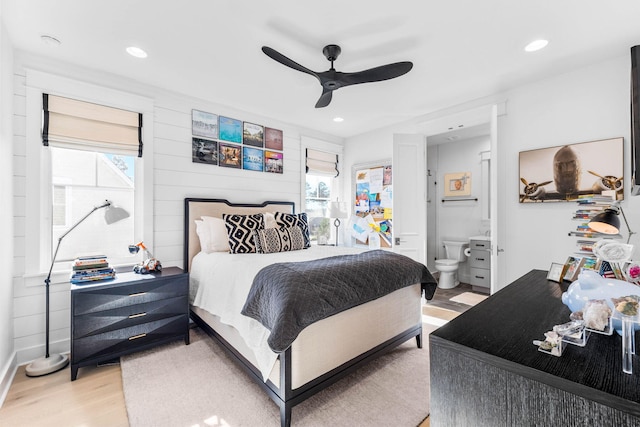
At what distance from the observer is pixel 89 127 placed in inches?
107

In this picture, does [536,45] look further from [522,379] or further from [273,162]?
[273,162]

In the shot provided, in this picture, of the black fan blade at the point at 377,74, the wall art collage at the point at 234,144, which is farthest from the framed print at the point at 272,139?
the black fan blade at the point at 377,74

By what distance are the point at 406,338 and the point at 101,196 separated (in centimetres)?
325

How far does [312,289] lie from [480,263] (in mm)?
3748

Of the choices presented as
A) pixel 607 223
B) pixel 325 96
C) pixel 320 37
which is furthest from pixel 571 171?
pixel 320 37

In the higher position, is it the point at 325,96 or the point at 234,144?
the point at 325,96

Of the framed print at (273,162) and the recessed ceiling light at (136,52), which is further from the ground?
the recessed ceiling light at (136,52)

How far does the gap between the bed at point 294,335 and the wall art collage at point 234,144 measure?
1.12 meters

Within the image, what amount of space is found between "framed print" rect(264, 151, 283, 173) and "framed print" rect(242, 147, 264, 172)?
0.21ft

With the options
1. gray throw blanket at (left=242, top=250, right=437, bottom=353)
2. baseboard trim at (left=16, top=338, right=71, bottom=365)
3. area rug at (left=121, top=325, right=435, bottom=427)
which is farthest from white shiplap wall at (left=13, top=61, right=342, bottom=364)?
gray throw blanket at (left=242, top=250, right=437, bottom=353)

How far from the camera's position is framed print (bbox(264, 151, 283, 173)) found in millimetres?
4016

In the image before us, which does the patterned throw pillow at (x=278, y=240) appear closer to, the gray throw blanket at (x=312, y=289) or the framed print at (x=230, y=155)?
the gray throw blanket at (x=312, y=289)

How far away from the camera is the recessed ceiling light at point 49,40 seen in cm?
221

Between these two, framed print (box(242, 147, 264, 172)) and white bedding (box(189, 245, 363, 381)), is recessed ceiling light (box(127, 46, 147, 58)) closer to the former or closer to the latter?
framed print (box(242, 147, 264, 172))
